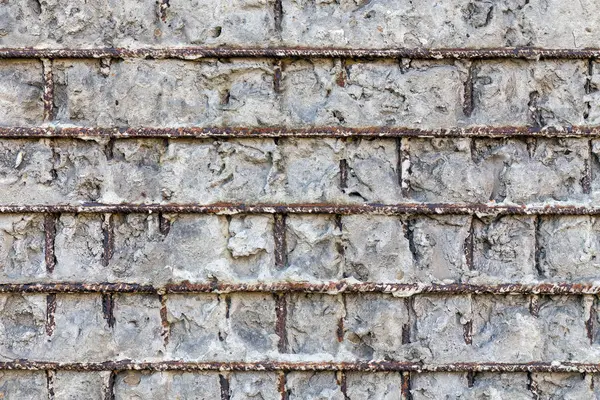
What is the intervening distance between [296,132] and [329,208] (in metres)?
0.24

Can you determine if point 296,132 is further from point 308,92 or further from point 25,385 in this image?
point 25,385

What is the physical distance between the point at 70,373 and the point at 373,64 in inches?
50.9

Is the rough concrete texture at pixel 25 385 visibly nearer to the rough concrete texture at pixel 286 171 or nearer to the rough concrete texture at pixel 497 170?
the rough concrete texture at pixel 286 171

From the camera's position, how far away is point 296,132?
1938 millimetres

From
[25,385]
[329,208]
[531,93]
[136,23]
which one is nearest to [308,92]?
[329,208]

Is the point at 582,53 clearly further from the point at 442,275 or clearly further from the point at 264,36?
the point at 264,36

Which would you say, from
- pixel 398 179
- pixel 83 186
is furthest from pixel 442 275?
pixel 83 186

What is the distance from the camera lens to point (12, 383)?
199 centimetres

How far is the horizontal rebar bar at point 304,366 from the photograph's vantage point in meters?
1.96

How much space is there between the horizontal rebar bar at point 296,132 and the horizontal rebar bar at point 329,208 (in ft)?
0.67

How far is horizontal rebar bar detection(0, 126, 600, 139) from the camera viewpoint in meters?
1.94

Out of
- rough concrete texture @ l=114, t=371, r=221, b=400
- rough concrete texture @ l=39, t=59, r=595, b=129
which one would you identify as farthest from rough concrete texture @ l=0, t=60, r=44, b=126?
rough concrete texture @ l=114, t=371, r=221, b=400

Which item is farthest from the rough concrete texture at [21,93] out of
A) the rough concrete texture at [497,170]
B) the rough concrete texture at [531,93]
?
the rough concrete texture at [531,93]

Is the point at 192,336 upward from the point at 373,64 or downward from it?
downward
